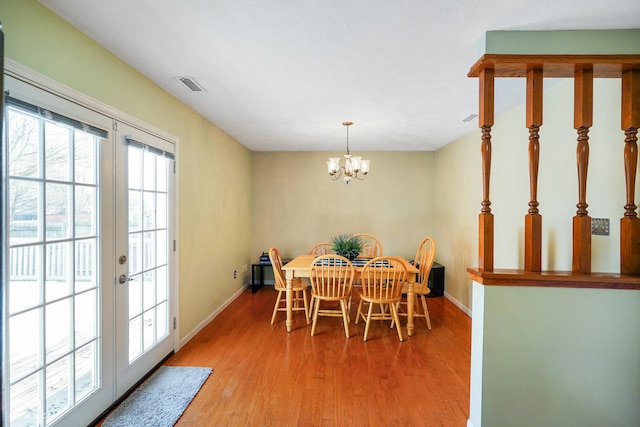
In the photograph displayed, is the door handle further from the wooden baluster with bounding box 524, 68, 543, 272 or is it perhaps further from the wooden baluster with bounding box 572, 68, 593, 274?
the wooden baluster with bounding box 572, 68, 593, 274

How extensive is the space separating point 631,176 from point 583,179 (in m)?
0.24

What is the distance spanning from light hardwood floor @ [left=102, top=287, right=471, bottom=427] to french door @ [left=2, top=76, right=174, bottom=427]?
63cm

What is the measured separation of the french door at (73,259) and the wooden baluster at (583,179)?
2950mm

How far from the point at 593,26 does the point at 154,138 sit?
312 centimetres

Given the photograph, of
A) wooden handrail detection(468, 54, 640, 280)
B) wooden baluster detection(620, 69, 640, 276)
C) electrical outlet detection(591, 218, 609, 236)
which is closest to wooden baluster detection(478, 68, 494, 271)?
wooden handrail detection(468, 54, 640, 280)

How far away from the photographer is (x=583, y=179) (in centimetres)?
178

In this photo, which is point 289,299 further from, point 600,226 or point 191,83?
point 600,226

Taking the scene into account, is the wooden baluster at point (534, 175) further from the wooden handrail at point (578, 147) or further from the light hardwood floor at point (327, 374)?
the light hardwood floor at point (327, 374)

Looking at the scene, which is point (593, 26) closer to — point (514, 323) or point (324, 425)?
point (514, 323)

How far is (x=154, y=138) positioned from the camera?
2.60 meters

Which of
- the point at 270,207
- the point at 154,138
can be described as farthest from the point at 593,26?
the point at 270,207

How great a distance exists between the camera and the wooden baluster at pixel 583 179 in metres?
1.78

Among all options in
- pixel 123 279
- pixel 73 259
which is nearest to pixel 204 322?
pixel 123 279

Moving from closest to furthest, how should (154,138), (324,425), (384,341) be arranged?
(324,425) → (154,138) → (384,341)
